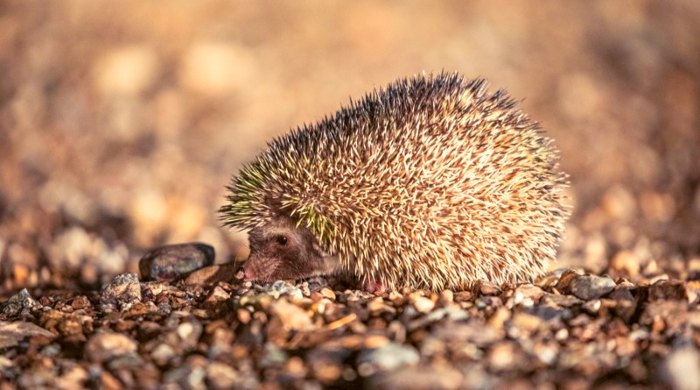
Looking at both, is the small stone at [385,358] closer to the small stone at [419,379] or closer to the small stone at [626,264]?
the small stone at [419,379]

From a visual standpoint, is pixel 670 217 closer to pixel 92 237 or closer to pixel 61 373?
pixel 92 237

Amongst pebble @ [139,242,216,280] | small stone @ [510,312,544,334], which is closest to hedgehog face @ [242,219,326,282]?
pebble @ [139,242,216,280]

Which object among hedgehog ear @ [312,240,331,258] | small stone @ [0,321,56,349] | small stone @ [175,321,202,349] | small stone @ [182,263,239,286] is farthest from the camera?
small stone @ [182,263,239,286]

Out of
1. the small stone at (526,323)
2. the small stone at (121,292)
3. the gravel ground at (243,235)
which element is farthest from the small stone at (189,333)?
the small stone at (526,323)

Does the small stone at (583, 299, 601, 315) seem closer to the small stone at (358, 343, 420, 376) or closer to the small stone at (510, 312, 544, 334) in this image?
the small stone at (510, 312, 544, 334)

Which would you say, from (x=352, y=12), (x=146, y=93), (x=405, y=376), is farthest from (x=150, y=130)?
(x=405, y=376)

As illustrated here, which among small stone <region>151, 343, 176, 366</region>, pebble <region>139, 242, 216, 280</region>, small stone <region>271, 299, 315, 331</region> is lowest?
small stone <region>151, 343, 176, 366</region>
